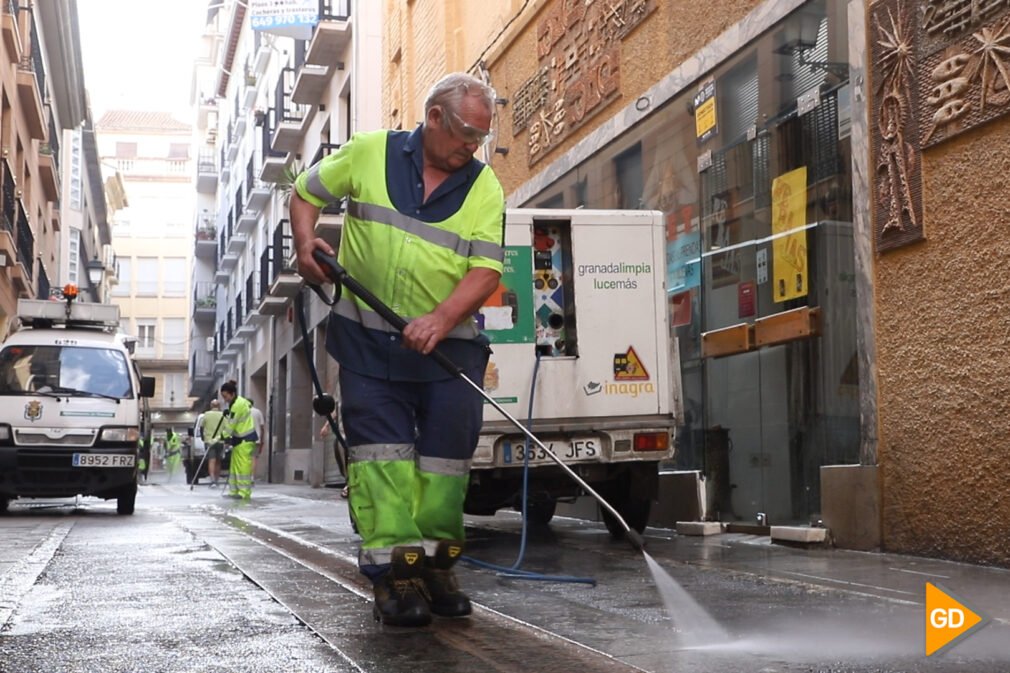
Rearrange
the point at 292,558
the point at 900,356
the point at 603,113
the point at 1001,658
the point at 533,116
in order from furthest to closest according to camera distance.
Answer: the point at 533,116 → the point at 603,113 → the point at 900,356 → the point at 292,558 → the point at 1001,658

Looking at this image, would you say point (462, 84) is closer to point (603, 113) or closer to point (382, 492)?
point (382, 492)

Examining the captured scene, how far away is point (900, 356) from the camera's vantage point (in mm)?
8227

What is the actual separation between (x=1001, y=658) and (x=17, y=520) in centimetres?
1045

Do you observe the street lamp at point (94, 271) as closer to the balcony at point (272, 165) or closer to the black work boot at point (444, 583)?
the balcony at point (272, 165)

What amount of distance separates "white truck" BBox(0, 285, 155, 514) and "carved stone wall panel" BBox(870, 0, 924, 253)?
8.76 meters

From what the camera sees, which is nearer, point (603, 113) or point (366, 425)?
point (366, 425)

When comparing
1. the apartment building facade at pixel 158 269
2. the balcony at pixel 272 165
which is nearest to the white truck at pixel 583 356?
the balcony at pixel 272 165

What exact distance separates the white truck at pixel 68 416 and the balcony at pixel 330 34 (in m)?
16.1

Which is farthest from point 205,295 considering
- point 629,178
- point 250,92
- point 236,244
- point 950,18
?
point 950,18

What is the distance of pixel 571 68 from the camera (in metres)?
14.5

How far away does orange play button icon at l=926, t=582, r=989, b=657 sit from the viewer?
428cm

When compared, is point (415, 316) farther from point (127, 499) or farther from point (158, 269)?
point (158, 269)

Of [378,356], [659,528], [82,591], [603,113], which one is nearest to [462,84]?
[378,356]

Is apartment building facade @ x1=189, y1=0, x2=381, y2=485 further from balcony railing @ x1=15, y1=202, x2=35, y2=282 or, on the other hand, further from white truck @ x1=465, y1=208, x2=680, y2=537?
white truck @ x1=465, y1=208, x2=680, y2=537
